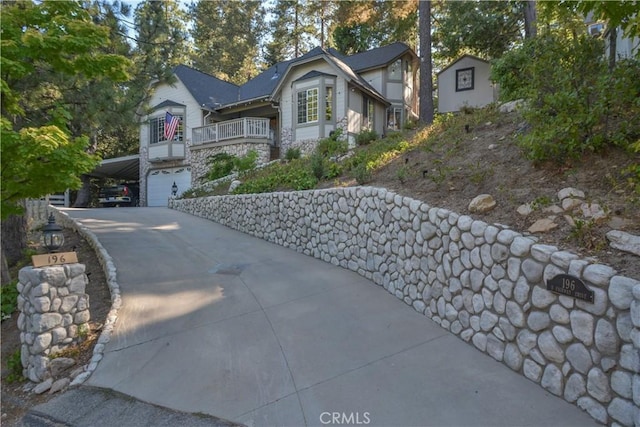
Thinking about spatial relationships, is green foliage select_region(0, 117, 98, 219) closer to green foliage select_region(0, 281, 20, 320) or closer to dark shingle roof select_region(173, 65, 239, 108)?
green foliage select_region(0, 281, 20, 320)

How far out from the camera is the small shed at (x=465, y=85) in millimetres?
18141

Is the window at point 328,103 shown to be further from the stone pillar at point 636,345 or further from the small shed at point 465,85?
the stone pillar at point 636,345

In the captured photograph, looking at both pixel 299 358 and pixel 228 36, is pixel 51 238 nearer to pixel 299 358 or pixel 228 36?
pixel 299 358

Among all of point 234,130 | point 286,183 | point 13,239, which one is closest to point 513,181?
point 286,183

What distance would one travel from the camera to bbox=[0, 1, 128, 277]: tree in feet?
14.9

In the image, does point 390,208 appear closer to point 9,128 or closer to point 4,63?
point 9,128

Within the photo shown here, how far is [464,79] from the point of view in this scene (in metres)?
18.8

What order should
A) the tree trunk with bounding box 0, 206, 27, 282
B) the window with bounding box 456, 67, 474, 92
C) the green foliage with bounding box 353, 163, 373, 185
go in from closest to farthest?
the green foliage with bounding box 353, 163, 373, 185 → the tree trunk with bounding box 0, 206, 27, 282 → the window with bounding box 456, 67, 474, 92

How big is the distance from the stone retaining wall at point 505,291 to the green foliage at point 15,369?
4602 millimetres

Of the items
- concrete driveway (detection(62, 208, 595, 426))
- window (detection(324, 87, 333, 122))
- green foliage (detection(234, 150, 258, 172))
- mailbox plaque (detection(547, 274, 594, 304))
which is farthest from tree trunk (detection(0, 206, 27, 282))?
window (detection(324, 87, 333, 122))

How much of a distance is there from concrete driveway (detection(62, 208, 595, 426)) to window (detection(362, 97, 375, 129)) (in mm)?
12464

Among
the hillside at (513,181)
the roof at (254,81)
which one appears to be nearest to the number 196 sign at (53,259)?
the hillside at (513,181)

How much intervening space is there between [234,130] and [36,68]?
464 inches

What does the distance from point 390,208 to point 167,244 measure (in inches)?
213
